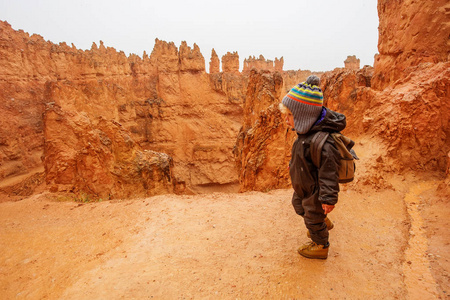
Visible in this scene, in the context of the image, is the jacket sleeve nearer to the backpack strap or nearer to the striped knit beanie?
the backpack strap

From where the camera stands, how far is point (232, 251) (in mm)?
2574

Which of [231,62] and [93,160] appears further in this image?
[231,62]

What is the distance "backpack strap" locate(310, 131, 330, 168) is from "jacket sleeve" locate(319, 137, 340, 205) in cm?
4

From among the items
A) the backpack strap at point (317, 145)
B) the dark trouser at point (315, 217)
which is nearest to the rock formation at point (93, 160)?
the dark trouser at point (315, 217)

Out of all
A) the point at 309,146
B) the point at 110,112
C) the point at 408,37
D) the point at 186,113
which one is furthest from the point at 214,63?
the point at 309,146

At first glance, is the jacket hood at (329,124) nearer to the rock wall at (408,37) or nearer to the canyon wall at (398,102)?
the canyon wall at (398,102)

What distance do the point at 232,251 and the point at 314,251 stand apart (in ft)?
2.87

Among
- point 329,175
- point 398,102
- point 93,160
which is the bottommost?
point 93,160

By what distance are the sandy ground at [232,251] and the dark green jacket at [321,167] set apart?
787mm

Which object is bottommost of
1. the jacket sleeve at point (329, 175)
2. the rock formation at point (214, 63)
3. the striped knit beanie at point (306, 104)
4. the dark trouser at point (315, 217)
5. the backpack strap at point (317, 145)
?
the dark trouser at point (315, 217)

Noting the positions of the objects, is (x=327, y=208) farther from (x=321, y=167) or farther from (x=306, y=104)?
(x=306, y=104)

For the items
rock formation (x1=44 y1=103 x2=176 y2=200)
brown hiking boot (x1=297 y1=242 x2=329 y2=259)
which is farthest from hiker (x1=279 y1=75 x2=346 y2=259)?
rock formation (x1=44 y1=103 x2=176 y2=200)

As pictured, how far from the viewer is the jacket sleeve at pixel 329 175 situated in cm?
188

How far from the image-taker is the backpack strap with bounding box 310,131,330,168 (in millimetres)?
1929
